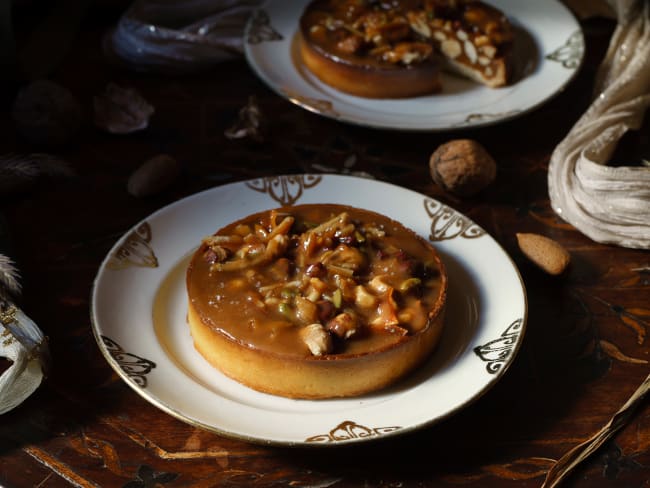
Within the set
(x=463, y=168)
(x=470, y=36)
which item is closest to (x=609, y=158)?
(x=463, y=168)

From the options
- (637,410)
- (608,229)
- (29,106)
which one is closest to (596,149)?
(608,229)

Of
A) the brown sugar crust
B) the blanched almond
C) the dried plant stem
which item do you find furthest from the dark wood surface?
the blanched almond

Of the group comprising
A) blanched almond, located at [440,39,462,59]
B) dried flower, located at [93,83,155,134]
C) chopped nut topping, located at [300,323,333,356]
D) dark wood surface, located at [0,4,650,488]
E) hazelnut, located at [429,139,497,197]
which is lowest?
dark wood surface, located at [0,4,650,488]

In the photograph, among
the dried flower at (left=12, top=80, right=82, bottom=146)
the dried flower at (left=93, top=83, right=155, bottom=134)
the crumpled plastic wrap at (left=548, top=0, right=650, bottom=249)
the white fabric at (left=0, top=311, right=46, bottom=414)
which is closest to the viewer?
the white fabric at (left=0, top=311, right=46, bottom=414)

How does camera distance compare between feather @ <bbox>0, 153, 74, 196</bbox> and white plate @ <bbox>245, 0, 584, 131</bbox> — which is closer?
feather @ <bbox>0, 153, 74, 196</bbox>

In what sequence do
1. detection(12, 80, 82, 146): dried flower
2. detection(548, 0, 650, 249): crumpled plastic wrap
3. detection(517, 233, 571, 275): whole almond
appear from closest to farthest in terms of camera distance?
detection(517, 233, 571, 275): whole almond → detection(548, 0, 650, 249): crumpled plastic wrap → detection(12, 80, 82, 146): dried flower

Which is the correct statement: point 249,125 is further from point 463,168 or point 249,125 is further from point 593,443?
point 593,443

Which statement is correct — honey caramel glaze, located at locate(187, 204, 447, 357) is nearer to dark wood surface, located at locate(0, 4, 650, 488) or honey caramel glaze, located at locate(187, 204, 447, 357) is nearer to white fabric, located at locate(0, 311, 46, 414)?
dark wood surface, located at locate(0, 4, 650, 488)
